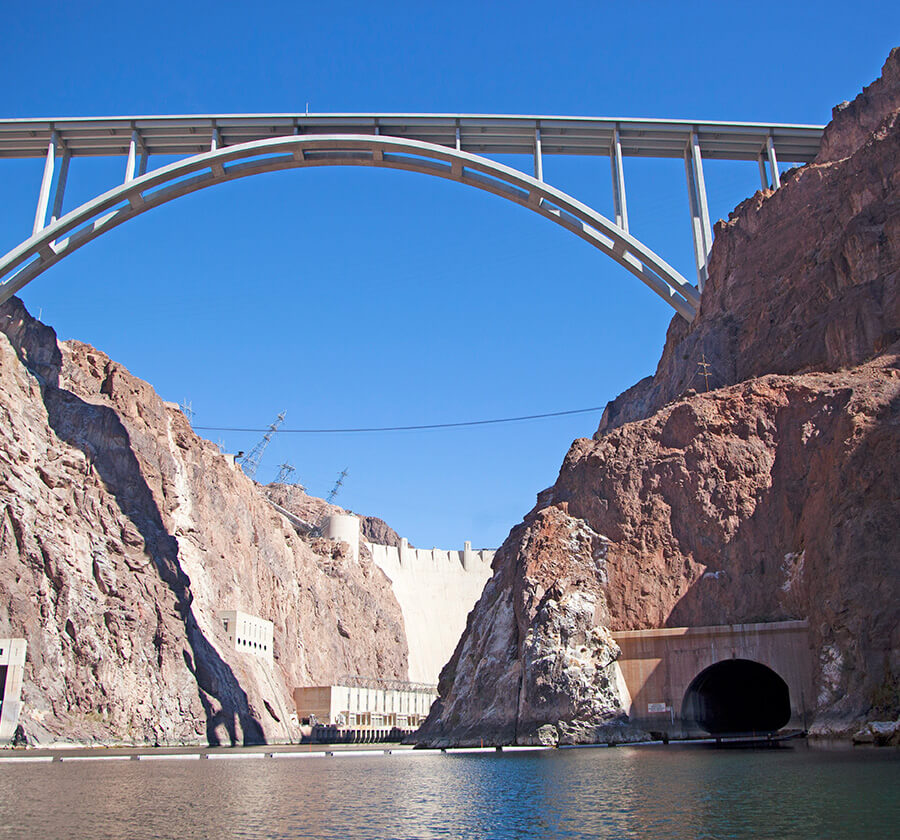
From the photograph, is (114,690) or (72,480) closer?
(114,690)

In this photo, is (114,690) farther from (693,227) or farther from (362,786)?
(693,227)

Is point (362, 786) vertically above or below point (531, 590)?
below

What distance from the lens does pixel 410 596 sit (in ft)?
368

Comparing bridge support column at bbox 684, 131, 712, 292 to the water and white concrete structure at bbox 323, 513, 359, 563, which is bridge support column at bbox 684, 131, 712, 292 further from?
white concrete structure at bbox 323, 513, 359, 563

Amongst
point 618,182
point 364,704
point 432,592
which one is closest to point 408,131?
point 618,182

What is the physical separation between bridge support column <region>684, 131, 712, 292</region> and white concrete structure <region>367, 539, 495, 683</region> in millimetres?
72623

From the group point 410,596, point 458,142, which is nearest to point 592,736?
point 458,142

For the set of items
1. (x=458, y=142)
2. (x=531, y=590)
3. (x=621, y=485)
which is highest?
(x=458, y=142)

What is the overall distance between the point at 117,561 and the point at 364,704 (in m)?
33.6

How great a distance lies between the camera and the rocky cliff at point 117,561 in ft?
160

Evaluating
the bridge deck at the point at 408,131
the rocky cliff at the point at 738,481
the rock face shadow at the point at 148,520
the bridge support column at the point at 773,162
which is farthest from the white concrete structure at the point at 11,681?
the bridge support column at the point at 773,162

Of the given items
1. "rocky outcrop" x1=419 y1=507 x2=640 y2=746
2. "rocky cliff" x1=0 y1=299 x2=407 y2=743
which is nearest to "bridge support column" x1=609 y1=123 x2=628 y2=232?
"rocky outcrop" x1=419 y1=507 x2=640 y2=746

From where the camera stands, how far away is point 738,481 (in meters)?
37.2

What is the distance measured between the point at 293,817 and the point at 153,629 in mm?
40180
